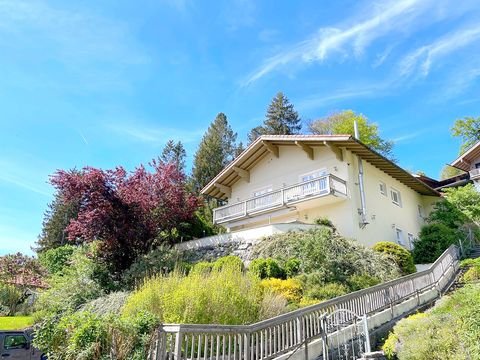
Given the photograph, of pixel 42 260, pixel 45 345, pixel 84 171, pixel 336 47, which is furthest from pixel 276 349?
pixel 42 260

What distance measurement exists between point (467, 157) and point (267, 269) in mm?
27483

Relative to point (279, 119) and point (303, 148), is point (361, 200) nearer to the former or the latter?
point (303, 148)

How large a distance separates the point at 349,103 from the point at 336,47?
32580mm

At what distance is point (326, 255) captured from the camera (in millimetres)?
14289

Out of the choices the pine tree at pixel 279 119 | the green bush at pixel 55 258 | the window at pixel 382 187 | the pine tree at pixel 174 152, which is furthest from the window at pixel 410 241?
the pine tree at pixel 174 152

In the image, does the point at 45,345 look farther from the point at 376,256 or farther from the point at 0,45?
the point at 376,256

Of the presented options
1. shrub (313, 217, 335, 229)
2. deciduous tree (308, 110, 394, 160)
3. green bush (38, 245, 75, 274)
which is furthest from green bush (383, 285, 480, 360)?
deciduous tree (308, 110, 394, 160)

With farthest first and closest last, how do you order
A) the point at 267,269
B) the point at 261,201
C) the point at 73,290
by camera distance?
the point at 261,201
the point at 73,290
the point at 267,269

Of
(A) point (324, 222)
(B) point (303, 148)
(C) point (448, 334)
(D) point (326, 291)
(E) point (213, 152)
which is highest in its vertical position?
(E) point (213, 152)

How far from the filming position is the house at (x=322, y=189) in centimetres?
1944

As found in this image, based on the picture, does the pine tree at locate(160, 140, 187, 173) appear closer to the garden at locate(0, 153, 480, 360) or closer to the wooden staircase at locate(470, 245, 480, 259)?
the garden at locate(0, 153, 480, 360)

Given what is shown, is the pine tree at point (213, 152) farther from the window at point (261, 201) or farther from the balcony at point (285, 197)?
the window at point (261, 201)

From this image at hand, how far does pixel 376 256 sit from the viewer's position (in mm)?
15586

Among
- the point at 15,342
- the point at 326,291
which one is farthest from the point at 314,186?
the point at 15,342
